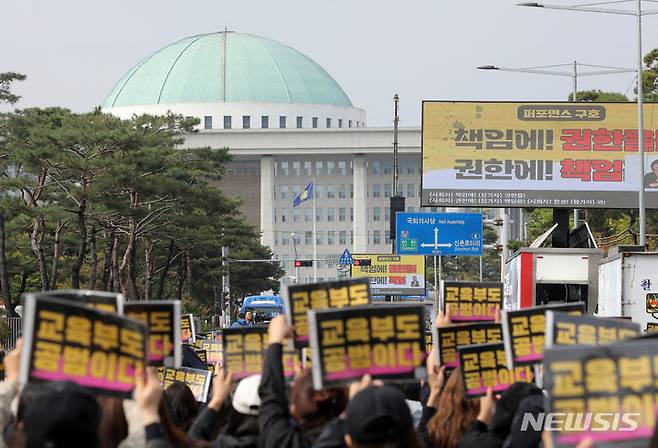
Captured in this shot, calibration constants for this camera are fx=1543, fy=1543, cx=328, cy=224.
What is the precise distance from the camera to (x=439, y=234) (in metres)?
55.2

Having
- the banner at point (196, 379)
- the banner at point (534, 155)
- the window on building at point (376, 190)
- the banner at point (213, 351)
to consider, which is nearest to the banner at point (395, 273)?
the banner at point (534, 155)

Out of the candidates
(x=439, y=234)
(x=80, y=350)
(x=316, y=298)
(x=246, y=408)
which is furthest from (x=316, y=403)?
(x=439, y=234)

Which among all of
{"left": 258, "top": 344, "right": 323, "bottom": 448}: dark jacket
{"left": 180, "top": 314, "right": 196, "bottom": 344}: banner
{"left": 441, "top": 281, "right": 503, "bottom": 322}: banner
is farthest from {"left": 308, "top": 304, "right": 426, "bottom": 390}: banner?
{"left": 180, "top": 314, "right": 196, "bottom": 344}: banner

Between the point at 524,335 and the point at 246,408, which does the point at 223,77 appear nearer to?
the point at 524,335

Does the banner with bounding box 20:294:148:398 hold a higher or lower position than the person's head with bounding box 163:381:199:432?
higher

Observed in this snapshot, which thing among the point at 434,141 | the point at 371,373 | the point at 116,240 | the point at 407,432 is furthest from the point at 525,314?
the point at 116,240

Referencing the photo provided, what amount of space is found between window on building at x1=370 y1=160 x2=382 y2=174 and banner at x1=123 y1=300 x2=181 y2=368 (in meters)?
160

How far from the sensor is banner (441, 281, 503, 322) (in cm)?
1152

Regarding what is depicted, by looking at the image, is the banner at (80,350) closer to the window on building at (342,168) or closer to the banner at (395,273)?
the banner at (395,273)

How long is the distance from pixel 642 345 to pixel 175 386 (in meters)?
4.21

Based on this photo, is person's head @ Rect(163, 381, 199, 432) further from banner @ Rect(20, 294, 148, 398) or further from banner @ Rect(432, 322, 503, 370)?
banner @ Rect(20, 294, 148, 398)

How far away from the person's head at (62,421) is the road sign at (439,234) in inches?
1943

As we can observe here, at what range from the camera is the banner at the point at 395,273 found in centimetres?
8375

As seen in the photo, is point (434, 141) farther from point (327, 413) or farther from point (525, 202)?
point (327, 413)
